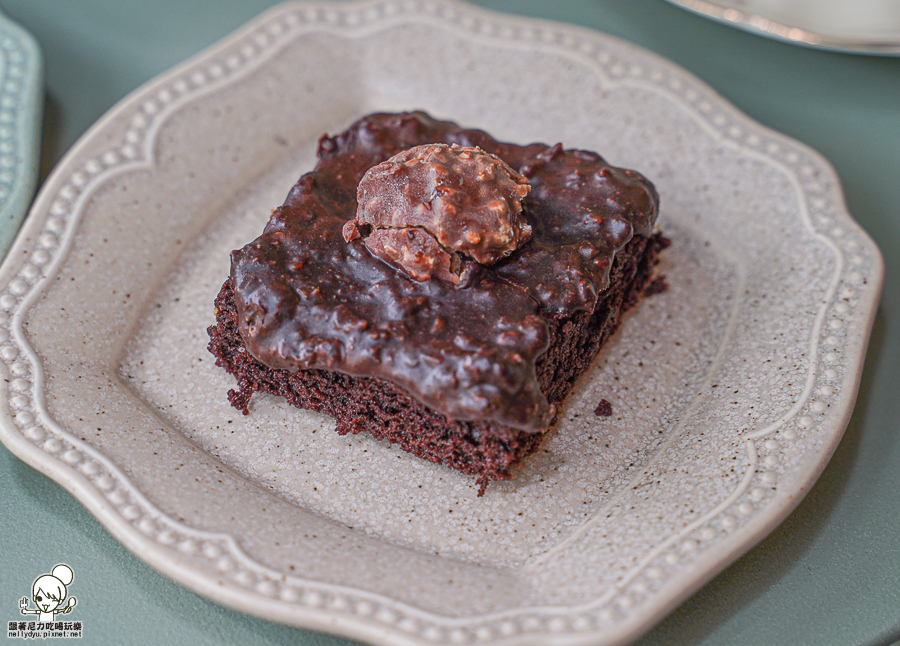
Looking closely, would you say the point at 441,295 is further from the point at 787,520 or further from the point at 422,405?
the point at 787,520

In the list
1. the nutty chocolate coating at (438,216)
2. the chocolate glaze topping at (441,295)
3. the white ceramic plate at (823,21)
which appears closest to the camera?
the chocolate glaze topping at (441,295)

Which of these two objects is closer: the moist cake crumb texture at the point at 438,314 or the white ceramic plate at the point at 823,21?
the moist cake crumb texture at the point at 438,314

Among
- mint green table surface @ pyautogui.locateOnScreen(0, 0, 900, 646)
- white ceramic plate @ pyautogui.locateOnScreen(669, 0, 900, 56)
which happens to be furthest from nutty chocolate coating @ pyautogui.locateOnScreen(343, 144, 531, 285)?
white ceramic plate @ pyautogui.locateOnScreen(669, 0, 900, 56)

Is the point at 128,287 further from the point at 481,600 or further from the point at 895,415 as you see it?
the point at 895,415

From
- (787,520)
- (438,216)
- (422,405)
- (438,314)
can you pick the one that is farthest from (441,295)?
(787,520)

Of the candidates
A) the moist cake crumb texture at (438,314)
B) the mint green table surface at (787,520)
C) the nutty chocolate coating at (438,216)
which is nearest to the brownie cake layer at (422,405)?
the moist cake crumb texture at (438,314)

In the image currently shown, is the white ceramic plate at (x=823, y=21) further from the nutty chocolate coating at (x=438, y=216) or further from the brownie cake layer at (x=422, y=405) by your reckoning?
the nutty chocolate coating at (x=438, y=216)
